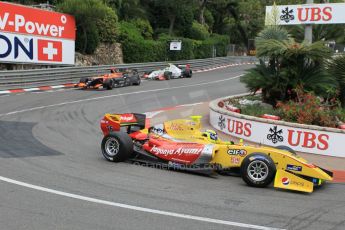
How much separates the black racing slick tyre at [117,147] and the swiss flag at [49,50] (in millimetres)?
17333

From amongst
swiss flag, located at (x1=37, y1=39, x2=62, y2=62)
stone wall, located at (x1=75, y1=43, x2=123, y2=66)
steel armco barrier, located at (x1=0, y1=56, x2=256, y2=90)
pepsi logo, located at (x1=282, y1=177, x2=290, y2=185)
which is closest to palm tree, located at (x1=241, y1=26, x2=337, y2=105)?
pepsi logo, located at (x1=282, y1=177, x2=290, y2=185)

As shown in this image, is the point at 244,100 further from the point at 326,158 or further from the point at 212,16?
the point at 212,16

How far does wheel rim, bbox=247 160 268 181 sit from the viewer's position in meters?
7.71

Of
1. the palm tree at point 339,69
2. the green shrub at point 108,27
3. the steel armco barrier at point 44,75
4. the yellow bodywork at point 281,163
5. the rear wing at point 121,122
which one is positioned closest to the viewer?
the yellow bodywork at point 281,163

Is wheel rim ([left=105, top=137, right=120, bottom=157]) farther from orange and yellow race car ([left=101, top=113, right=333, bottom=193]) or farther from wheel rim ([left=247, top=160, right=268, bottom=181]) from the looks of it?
wheel rim ([left=247, top=160, right=268, bottom=181])

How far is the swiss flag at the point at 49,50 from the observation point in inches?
992

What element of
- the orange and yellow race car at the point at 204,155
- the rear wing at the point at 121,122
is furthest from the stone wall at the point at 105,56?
the orange and yellow race car at the point at 204,155

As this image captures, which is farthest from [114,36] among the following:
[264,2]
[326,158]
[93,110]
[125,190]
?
[264,2]

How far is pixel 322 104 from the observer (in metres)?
12.8

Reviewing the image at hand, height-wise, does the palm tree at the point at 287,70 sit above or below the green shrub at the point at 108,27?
below

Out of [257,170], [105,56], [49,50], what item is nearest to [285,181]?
[257,170]

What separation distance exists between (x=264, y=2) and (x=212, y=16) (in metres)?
8.63

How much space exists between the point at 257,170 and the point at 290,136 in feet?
11.8

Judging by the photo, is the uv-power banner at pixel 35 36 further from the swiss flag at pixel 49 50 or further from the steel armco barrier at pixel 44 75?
the steel armco barrier at pixel 44 75
